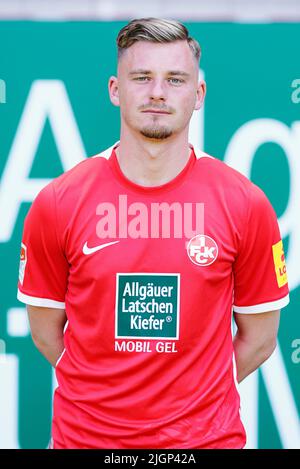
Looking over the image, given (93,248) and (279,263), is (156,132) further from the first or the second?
(279,263)

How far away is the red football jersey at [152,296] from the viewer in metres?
1.55

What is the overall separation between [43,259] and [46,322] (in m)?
0.22

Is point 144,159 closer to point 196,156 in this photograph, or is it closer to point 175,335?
point 196,156

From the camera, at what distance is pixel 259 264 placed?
5.40 feet

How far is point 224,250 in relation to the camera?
1.57m

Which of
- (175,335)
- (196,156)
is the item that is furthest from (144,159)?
(175,335)

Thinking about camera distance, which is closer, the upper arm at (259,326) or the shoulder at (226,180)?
the shoulder at (226,180)

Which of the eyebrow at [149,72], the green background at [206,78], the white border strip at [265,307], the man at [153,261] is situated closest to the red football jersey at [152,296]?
the man at [153,261]

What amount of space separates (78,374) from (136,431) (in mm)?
188

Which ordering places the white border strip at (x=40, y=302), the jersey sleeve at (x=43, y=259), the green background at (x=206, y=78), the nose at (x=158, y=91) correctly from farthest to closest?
the green background at (x=206, y=78), the white border strip at (x=40, y=302), the jersey sleeve at (x=43, y=259), the nose at (x=158, y=91)

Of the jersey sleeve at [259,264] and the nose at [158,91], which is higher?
the nose at [158,91]

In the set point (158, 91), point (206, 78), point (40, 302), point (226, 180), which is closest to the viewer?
point (158, 91)

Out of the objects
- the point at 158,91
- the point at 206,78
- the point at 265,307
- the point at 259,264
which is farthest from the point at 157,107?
the point at 206,78

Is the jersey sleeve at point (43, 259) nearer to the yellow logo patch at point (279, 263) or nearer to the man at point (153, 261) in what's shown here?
the man at point (153, 261)
